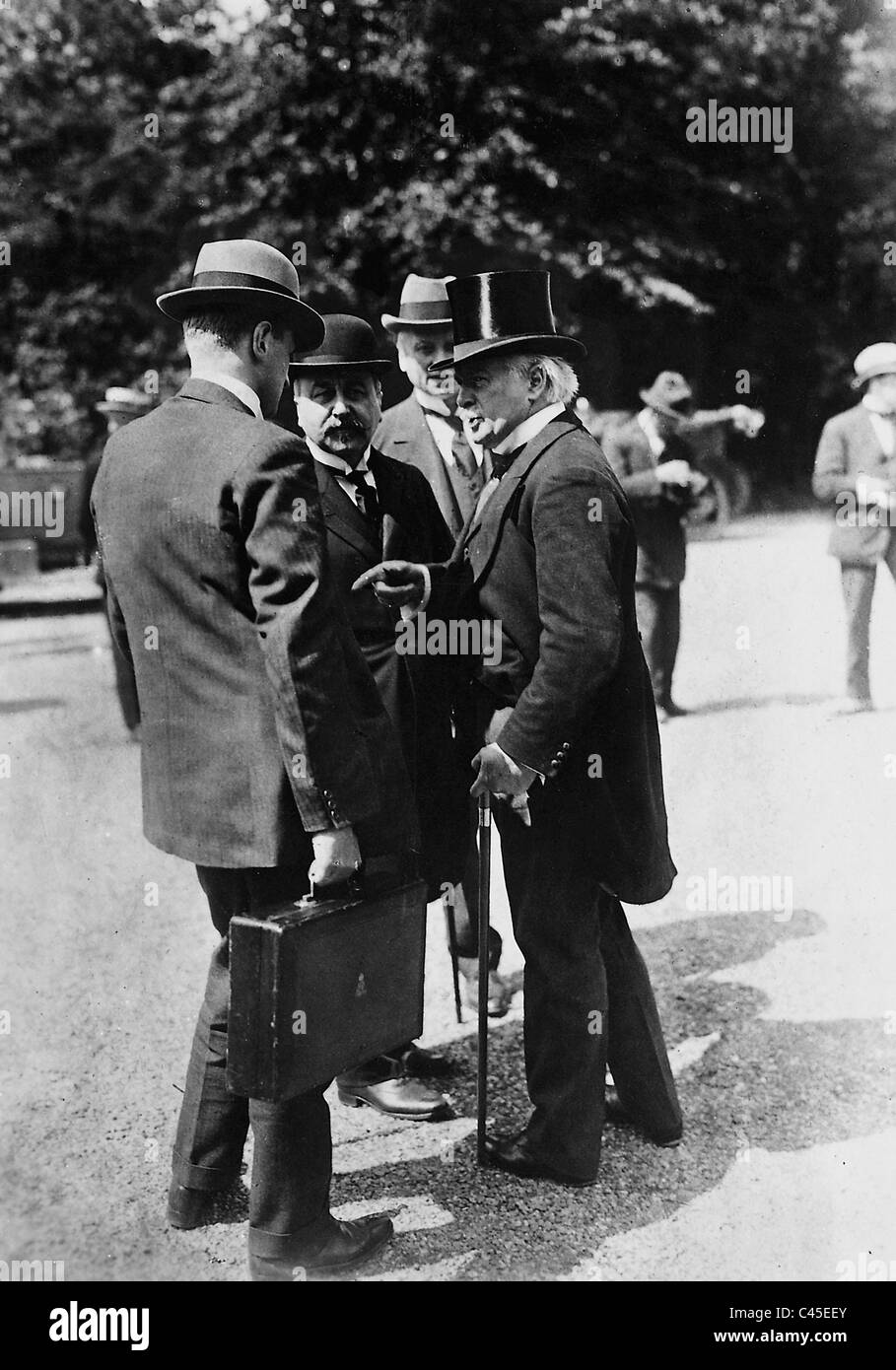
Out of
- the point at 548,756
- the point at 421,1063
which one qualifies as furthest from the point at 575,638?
the point at 421,1063

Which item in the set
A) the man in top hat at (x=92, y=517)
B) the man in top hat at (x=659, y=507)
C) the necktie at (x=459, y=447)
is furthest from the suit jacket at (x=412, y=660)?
the man in top hat at (x=659, y=507)

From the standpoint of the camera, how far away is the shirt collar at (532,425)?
3.18 meters

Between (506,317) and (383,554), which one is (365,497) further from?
(506,317)

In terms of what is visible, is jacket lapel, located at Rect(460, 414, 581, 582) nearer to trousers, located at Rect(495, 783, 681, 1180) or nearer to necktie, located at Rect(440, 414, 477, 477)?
trousers, located at Rect(495, 783, 681, 1180)

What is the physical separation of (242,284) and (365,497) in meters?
1.01

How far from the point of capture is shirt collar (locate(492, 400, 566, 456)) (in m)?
3.18

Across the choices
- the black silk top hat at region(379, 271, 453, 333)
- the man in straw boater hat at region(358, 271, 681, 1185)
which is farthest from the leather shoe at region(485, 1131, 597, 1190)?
the black silk top hat at region(379, 271, 453, 333)

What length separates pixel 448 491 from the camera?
4535 millimetres

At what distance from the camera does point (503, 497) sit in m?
3.17

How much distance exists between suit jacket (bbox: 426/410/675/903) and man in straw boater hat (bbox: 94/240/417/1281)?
43 centimetres

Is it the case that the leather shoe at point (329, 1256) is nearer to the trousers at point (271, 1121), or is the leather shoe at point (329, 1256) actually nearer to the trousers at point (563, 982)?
the trousers at point (271, 1121)

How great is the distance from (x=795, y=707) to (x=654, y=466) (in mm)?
1820

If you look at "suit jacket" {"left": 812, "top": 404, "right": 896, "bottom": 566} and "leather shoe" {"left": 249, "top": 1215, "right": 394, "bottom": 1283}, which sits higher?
"suit jacket" {"left": 812, "top": 404, "right": 896, "bottom": 566}

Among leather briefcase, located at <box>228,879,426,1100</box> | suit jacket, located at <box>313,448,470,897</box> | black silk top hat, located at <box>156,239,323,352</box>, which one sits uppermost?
black silk top hat, located at <box>156,239,323,352</box>
